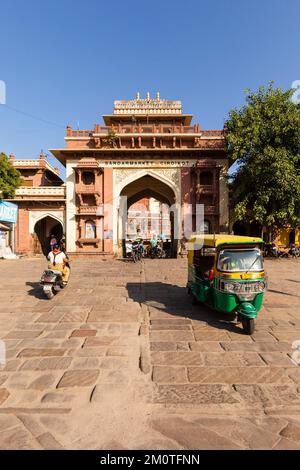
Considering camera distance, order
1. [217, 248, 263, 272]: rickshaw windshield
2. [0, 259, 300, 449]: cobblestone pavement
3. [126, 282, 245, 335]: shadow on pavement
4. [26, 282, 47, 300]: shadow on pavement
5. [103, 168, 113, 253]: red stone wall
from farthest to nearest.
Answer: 1. [103, 168, 113, 253]: red stone wall
2. [26, 282, 47, 300]: shadow on pavement
3. [126, 282, 245, 335]: shadow on pavement
4. [217, 248, 263, 272]: rickshaw windshield
5. [0, 259, 300, 449]: cobblestone pavement

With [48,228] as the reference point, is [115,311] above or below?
below

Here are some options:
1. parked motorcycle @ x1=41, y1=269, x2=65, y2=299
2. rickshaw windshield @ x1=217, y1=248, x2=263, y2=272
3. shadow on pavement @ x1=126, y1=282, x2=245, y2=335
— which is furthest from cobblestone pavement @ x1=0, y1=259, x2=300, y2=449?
rickshaw windshield @ x1=217, y1=248, x2=263, y2=272

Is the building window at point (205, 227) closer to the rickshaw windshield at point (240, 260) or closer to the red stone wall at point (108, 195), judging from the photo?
the red stone wall at point (108, 195)

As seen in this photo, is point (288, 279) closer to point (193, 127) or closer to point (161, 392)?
point (161, 392)

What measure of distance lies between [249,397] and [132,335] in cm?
219

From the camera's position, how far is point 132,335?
15.0 ft

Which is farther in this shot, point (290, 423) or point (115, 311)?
point (115, 311)

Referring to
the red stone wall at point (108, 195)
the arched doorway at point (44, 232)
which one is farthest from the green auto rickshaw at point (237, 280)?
the arched doorway at point (44, 232)

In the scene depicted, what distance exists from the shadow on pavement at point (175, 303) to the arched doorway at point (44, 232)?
54.2 ft

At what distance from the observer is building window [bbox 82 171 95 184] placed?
20870mm

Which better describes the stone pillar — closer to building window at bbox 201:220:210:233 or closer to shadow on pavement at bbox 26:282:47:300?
building window at bbox 201:220:210:233

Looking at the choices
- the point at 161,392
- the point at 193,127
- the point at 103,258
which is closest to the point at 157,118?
the point at 193,127

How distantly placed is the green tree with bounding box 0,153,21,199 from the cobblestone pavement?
46.0ft

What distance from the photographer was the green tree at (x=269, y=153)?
637 inches
